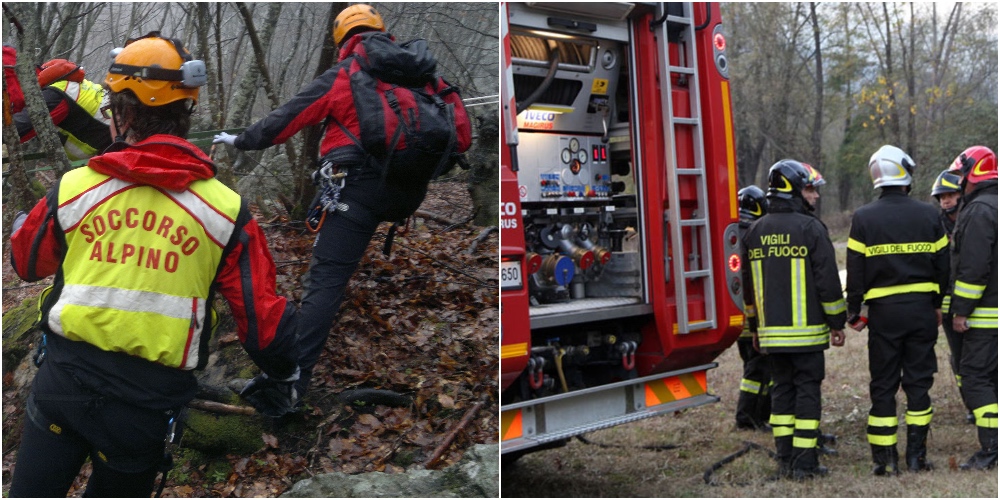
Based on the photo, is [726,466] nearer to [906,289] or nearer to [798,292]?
[798,292]

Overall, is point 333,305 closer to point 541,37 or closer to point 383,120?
point 383,120

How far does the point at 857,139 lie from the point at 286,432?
20330 mm

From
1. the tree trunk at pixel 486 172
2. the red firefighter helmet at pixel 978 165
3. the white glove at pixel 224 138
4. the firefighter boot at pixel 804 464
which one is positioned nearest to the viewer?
the white glove at pixel 224 138

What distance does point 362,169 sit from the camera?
3379 mm

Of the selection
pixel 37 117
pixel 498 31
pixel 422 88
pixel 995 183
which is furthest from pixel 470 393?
pixel 995 183

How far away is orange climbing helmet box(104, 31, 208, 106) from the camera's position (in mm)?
3029

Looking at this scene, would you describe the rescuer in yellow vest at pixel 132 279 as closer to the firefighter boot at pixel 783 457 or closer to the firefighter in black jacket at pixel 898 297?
the firefighter boot at pixel 783 457

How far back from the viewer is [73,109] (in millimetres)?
3100

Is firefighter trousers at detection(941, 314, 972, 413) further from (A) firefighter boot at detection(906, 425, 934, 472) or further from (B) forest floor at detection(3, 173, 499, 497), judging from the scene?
(B) forest floor at detection(3, 173, 499, 497)

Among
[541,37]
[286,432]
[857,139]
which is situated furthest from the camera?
[857,139]

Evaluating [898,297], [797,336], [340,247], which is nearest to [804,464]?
[797,336]

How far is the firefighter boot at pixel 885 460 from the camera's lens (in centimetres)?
542

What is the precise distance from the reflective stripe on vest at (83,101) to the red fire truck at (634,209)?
213 cm

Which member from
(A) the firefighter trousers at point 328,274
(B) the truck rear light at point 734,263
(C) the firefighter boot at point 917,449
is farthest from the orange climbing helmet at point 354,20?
(C) the firefighter boot at point 917,449
